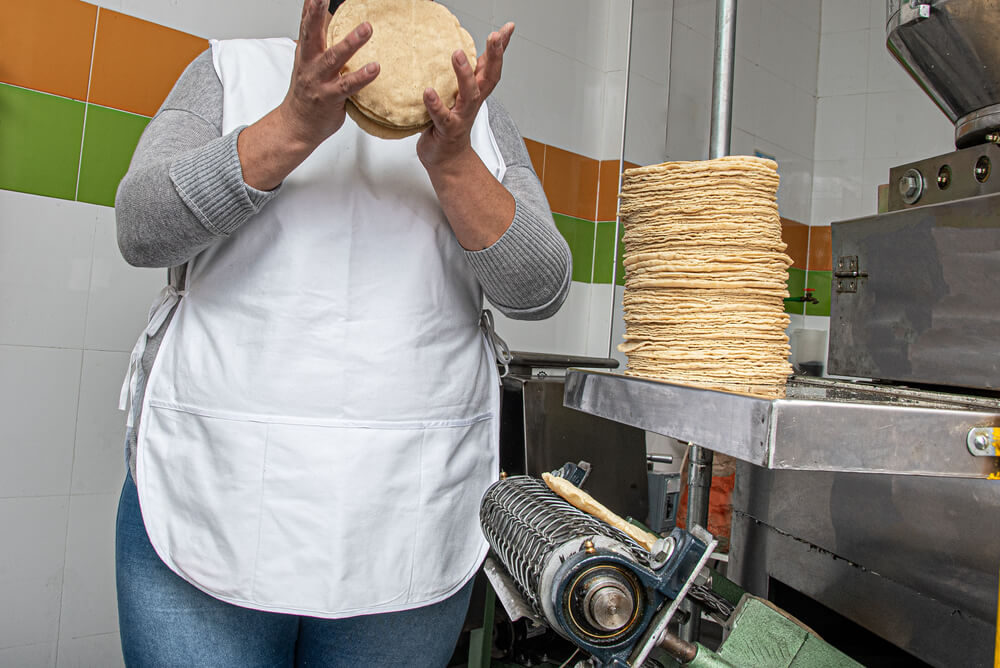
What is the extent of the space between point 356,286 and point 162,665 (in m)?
0.44

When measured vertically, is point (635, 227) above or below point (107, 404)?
above

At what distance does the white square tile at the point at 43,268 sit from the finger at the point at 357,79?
122 centimetres

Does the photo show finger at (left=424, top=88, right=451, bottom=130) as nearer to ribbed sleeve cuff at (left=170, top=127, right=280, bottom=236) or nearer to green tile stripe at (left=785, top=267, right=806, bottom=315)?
ribbed sleeve cuff at (left=170, top=127, right=280, bottom=236)

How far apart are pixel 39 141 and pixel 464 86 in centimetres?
129

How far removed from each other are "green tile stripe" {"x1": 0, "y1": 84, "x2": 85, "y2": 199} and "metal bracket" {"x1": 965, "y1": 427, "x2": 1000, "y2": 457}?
1668mm

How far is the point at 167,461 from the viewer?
0.79m

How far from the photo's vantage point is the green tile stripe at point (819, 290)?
3100 millimetres

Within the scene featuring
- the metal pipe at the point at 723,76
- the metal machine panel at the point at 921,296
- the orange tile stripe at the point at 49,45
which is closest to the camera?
the metal machine panel at the point at 921,296

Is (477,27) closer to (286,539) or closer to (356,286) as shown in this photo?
(356,286)

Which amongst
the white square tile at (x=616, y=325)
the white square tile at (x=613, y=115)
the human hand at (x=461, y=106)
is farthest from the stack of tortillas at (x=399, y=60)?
the white square tile at (x=613, y=115)

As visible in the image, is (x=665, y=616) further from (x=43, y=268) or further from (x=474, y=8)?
(x=474, y=8)

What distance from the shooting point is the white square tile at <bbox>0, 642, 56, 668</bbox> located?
1.50m

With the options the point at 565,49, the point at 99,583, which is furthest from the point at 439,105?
the point at 565,49

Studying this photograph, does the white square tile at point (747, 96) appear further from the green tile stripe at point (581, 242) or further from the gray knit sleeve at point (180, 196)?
the gray knit sleeve at point (180, 196)
